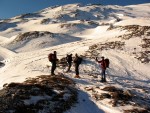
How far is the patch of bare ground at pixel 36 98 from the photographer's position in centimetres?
1987

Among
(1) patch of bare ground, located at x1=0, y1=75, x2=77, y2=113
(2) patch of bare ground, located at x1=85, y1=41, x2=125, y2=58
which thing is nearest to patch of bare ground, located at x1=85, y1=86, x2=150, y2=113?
(1) patch of bare ground, located at x1=0, y1=75, x2=77, y2=113

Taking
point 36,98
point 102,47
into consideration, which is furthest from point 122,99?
point 102,47

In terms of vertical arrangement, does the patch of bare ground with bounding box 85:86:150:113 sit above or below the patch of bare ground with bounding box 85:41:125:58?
below

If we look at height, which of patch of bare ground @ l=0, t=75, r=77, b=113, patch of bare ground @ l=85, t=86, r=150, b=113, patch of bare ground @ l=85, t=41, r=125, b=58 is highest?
patch of bare ground @ l=85, t=41, r=125, b=58

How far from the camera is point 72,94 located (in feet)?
79.2

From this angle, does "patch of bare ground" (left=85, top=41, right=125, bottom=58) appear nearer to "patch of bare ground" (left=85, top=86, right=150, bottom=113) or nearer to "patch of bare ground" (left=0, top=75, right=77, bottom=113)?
"patch of bare ground" (left=85, top=86, right=150, bottom=113)

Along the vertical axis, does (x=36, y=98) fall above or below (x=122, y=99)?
above

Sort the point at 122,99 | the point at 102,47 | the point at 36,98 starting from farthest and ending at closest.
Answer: the point at 102,47 → the point at 122,99 → the point at 36,98

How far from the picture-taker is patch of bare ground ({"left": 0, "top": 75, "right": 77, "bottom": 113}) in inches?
782

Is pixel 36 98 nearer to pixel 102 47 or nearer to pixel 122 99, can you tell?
pixel 122 99

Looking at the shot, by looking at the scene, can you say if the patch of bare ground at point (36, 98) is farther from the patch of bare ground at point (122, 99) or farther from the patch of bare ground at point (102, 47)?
the patch of bare ground at point (102, 47)

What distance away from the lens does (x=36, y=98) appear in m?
21.6

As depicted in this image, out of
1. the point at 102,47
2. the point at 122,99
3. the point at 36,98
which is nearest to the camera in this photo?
the point at 36,98

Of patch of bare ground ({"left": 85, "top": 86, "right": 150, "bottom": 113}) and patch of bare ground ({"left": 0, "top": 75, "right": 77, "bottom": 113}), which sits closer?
patch of bare ground ({"left": 0, "top": 75, "right": 77, "bottom": 113})
